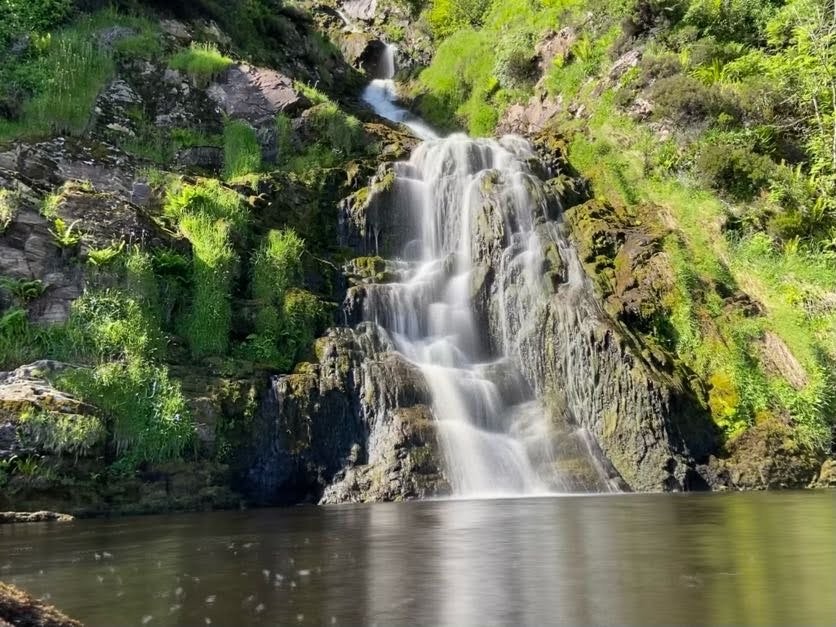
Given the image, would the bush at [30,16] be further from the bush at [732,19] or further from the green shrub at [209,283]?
the bush at [732,19]

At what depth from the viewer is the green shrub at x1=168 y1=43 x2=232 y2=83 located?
23812 millimetres

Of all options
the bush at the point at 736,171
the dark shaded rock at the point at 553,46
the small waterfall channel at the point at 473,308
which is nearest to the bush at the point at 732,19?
the dark shaded rock at the point at 553,46

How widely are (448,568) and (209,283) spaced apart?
11.6 metres

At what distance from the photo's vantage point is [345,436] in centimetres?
1518

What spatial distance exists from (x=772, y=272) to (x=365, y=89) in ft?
77.3

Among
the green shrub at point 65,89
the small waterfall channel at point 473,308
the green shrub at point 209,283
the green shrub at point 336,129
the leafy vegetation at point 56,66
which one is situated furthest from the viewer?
the green shrub at point 336,129

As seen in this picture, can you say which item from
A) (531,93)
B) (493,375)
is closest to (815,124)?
(531,93)

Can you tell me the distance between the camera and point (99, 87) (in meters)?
21.7

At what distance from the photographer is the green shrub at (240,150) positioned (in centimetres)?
2150

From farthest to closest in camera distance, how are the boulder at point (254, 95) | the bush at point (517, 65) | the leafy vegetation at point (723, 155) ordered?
the bush at point (517, 65)
the boulder at point (254, 95)
the leafy vegetation at point (723, 155)

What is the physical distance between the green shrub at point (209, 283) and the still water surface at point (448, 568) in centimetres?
545

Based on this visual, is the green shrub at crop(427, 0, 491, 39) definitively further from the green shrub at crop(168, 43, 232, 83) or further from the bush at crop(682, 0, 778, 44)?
the green shrub at crop(168, 43, 232, 83)

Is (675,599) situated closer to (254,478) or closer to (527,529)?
(527,529)

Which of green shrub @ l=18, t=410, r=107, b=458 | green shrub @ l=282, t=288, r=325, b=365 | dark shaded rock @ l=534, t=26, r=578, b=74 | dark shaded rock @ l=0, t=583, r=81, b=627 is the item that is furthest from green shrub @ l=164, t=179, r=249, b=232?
dark shaded rock @ l=534, t=26, r=578, b=74
